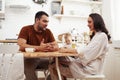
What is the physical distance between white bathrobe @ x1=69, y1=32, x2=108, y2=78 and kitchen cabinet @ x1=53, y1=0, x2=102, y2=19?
7.66ft

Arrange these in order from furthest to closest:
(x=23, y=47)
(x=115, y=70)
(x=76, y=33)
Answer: (x=76, y=33)
(x=115, y=70)
(x=23, y=47)

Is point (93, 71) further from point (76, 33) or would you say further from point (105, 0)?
point (105, 0)

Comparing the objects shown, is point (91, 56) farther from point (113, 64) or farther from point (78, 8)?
point (78, 8)

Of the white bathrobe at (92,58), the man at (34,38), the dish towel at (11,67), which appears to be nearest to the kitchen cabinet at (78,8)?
the man at (34,38)

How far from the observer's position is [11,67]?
1.96 m

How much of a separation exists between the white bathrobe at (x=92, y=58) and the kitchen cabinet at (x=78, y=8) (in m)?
2.33

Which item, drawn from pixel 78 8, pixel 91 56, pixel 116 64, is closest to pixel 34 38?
pixel 91 56

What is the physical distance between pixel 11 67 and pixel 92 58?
37.3 inches

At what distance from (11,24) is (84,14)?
1.73 meters

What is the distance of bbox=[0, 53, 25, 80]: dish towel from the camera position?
193 cm

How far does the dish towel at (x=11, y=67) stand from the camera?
193 centimetres

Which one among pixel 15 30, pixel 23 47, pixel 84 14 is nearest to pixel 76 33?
pixel 84 14

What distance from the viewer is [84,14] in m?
5.05

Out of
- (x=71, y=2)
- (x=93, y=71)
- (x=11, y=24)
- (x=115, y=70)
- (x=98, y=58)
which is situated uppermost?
(x=71, y=2)
